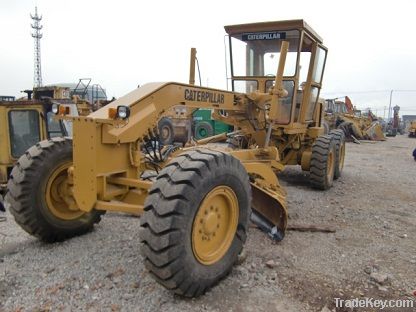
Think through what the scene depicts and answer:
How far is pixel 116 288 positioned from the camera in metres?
3.54

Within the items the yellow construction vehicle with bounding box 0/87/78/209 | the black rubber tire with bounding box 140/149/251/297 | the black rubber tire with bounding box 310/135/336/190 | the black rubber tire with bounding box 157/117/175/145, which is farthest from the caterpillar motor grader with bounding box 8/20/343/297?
the yellow construction vehicle with bounding box 0/87/78/209

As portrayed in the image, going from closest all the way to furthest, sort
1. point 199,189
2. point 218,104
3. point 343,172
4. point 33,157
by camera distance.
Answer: point 199,189, point 33,157, point 218,104, point 343,172

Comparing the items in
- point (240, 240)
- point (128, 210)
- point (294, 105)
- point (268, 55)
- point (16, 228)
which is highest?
point (268, 55)

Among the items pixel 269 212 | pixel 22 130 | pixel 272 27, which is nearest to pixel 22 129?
pixel 22 130

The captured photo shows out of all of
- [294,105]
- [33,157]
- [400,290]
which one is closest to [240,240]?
[400,290]

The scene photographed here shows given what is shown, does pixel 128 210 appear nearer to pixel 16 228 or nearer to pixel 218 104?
pixel 218 104

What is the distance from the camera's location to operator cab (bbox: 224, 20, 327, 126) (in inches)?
267

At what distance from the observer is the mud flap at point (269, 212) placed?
4684 millimetres

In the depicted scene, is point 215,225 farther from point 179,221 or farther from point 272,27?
point 272,27

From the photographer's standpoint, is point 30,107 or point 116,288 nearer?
point 116,288

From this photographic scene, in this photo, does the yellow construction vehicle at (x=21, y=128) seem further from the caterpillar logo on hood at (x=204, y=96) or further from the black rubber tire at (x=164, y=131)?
the caterpillar logo on hood at (x=204, y=96)

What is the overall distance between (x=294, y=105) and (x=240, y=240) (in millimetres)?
3760

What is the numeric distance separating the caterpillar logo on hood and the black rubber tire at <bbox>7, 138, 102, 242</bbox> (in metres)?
1.39

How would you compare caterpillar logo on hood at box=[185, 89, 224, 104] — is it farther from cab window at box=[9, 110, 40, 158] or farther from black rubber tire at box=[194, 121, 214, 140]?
black rubber tire at box=[194, 121, 214, 140]
